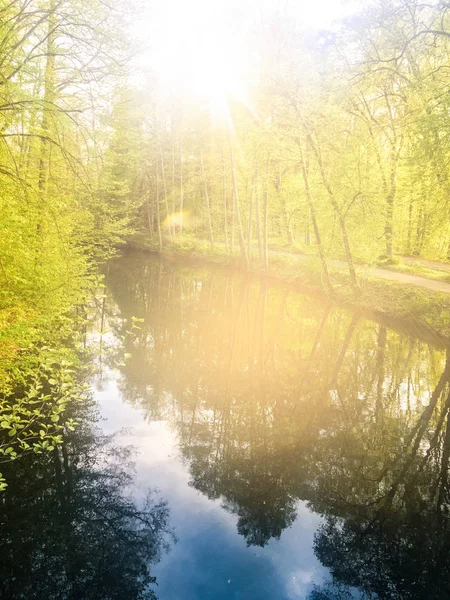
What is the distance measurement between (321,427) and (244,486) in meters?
2.66

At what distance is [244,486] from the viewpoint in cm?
656

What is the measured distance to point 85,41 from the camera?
22.0ft

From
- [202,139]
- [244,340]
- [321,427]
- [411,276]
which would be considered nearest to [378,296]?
[411,276]

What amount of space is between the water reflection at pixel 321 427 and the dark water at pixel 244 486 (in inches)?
1.3

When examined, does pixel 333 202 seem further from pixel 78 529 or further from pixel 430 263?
pixel 78 529

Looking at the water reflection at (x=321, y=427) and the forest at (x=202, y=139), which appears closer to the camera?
the water reflection at (x=321, y=427)

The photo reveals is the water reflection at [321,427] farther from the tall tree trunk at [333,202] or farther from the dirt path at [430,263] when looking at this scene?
the dirt path at [430,263]

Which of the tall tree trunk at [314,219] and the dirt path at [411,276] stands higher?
the tall tree trunk at [314,219]

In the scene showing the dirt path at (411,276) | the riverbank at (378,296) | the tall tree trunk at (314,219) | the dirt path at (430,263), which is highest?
the tall tree trunk at (314,219)

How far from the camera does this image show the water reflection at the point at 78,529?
4.70 m

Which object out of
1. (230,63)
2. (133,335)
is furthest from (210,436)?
(230,63)

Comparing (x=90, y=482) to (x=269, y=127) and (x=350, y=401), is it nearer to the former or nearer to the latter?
(x=350, y=401)

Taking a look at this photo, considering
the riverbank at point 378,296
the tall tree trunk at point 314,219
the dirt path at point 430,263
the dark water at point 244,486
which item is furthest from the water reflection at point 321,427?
the dirt path at point 430,263

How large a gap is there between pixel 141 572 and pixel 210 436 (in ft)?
10.8
